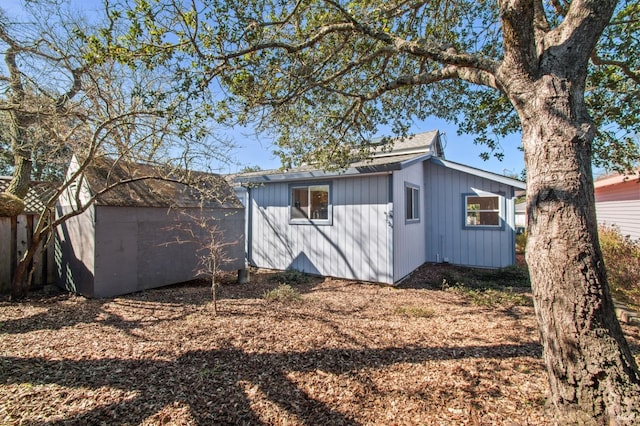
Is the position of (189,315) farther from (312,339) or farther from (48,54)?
(48,54)

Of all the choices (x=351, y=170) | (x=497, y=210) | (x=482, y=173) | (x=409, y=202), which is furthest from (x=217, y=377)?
(x=497, y=210)

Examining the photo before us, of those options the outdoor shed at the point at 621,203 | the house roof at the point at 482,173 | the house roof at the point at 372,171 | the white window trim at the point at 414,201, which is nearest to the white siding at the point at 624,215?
the outdoor shed at the point at 621,203

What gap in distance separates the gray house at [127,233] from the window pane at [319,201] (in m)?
2.34

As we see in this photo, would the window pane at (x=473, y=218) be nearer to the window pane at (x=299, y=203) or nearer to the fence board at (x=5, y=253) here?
the window pane at (x=299, y=203)

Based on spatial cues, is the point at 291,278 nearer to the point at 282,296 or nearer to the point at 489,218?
the point at 282,296

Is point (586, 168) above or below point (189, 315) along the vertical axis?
above

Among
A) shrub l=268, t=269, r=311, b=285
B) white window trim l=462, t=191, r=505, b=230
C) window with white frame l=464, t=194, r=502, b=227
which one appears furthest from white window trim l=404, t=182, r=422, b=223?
shrub l=268, t=269, r=311, b=285

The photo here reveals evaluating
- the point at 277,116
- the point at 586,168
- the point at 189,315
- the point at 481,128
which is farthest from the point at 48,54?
the point at 481,128

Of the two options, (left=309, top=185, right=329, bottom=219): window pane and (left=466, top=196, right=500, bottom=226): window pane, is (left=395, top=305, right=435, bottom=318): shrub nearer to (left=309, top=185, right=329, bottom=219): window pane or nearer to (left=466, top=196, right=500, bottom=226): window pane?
(left=309, top=185, right=329, bottom=219): window pane

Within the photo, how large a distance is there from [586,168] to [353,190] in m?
5.25

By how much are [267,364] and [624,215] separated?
1437cm

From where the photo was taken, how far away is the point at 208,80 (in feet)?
12.8

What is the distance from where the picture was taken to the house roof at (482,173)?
328 inches

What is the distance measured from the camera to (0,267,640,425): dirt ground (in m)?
2.41
